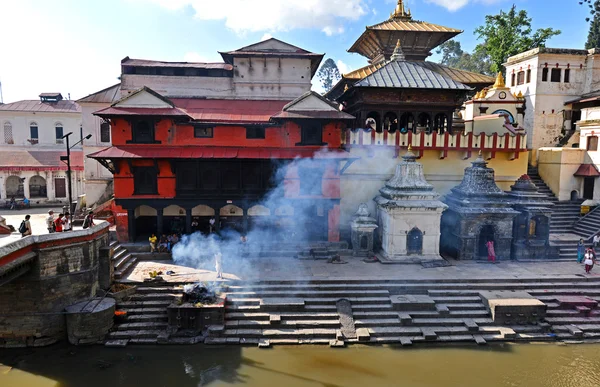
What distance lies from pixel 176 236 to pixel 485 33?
32854 mm

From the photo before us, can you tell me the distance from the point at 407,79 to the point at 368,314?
40.1 feet

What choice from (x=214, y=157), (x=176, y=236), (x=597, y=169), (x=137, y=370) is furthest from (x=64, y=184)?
(x=597, y=169)

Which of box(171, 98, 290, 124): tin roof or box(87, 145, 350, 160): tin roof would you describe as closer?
box(87, 145, 350, 160): tin roof

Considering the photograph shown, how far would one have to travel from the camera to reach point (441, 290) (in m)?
14.3

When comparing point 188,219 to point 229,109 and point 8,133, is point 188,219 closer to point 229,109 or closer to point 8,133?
point 229,109

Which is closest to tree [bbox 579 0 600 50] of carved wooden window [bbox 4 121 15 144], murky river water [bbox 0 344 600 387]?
murky river water [bbox 0 344 600 387]

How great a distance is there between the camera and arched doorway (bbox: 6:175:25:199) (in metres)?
28.5

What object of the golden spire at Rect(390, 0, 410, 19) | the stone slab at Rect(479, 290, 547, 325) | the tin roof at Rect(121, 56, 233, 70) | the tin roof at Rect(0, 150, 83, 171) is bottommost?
the stone slab at Rect(479, 290, 547, 325)

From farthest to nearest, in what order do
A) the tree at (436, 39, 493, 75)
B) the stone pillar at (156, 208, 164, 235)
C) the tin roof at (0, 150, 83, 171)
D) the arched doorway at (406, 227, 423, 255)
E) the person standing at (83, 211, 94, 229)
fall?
the tree at (436, 39, 493, 75) < the tin roof at (0, 150, 83, 171) < the stone pillar at (156, 208, 164, 235) < the arched doorway at (406, 227, 423, 255) < the person standing at (83, 211, 94, 229)

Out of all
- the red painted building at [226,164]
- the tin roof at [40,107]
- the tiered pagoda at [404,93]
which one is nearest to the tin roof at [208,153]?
the red painted building at [226,164]

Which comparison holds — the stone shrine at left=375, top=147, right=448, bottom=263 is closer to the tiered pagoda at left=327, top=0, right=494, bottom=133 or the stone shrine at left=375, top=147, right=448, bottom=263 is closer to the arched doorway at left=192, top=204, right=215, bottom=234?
the tiered pagoda at left=327, top=0, right=494, bottom=133

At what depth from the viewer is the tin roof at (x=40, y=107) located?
32781mm

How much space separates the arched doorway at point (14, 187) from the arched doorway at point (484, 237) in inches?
1174

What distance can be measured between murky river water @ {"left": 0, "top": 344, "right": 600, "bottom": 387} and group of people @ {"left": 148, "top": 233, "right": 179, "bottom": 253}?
5582 millimetres
